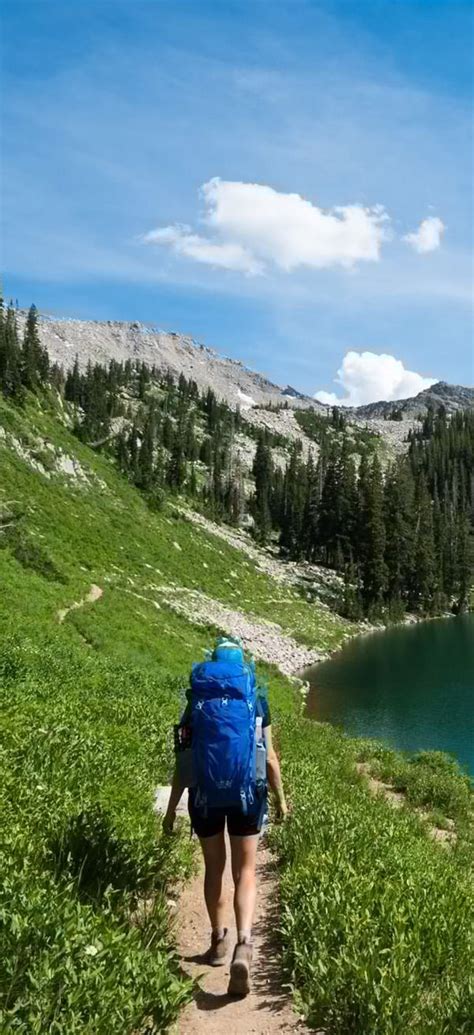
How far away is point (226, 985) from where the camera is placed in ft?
18.4

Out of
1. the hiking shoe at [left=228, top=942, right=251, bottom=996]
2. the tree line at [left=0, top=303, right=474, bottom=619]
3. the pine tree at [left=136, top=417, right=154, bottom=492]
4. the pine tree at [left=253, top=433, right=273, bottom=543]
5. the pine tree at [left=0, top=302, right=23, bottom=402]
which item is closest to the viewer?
the hiking shoe at [left=228, top=942, right=251, bottom=996]

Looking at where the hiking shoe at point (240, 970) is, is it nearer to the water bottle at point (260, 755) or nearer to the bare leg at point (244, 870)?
the bare leg at point (244, 870)

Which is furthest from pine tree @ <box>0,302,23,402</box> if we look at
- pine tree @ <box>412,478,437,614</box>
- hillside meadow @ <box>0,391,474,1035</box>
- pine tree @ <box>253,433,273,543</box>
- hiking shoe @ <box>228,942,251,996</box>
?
hiking shoe @ <box>228,942,251,996</box>

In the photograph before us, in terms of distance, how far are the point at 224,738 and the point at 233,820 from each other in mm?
752

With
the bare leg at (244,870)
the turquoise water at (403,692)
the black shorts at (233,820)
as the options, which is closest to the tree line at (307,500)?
the turquoise water at (403,692)

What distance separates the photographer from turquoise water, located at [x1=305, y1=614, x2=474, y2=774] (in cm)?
3372

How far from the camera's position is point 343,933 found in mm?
5414

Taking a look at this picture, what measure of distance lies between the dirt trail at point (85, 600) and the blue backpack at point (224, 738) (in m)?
21.1

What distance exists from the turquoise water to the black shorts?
24856 millimetres

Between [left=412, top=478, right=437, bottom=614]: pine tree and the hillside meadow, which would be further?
[left=412, top=478, right=437, bottom=614]: pine tree

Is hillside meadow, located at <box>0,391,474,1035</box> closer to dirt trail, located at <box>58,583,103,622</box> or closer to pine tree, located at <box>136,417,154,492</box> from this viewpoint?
dirt trail, located at <box>58,583,103,622</box>

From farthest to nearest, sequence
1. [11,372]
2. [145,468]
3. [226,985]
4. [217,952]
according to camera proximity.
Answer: [145,468], [11,372], [217,952], [226,985]

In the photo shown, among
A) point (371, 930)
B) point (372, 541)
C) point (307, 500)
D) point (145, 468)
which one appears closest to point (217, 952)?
point (371, 930)

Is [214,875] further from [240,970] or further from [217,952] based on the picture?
[240,970]
